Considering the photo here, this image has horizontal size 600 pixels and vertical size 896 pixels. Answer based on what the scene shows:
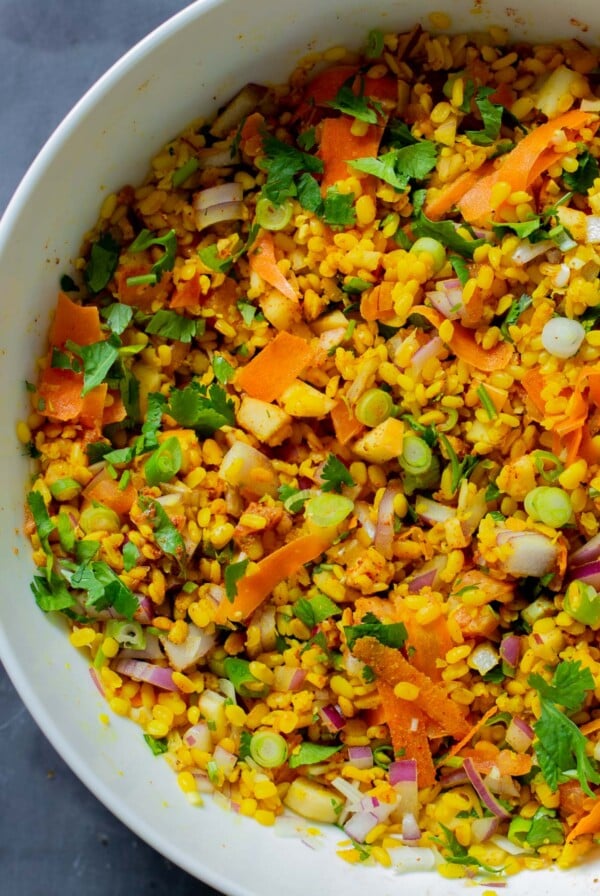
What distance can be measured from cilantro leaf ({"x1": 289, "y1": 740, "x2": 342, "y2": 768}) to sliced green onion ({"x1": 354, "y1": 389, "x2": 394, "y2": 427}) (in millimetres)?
796

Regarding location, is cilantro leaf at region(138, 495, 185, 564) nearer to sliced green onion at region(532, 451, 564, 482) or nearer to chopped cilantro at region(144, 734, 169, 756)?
chopped cilantro at region(144, 734, 169, 756)

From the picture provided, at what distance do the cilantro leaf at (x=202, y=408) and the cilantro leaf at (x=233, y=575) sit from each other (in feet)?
1.15

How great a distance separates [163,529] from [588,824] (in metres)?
1.20

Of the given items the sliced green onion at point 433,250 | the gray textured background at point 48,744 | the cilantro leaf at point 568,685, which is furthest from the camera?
the gray textured background at point 48,744

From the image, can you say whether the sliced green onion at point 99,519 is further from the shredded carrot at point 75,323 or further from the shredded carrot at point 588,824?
the shredded carrot at point 588,824

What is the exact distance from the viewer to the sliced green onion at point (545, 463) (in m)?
2.20

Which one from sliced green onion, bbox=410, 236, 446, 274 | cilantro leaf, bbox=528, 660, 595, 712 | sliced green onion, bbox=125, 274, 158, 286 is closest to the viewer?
cilantro leaf, bbox=528, 660, 595, 712

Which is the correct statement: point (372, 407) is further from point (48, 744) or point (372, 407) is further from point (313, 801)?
point (48, 744)

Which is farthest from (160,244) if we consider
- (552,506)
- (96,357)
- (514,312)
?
(552,506)

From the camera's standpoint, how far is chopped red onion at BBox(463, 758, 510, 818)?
89.3 inches

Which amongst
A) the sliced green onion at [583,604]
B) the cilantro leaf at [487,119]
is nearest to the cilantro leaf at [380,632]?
the sliced green onion at [583,604]

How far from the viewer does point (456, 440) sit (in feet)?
7.46

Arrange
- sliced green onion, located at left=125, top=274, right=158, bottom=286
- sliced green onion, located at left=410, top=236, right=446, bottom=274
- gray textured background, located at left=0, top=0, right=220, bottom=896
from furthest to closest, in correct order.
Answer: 1. gray textured background, located at left=0, top=0, right=220, bottom=896
2. sliced green onion, located at left=125, top=274, right=158, bottom=286
3. sliced green onion, located at left=410, top=236, right=446, bottom=274

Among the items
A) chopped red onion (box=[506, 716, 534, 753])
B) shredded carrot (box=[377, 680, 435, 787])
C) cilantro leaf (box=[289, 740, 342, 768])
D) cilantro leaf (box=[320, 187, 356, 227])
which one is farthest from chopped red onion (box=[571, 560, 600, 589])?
cilantro leaf (box=[320, 187, 356, 227])
